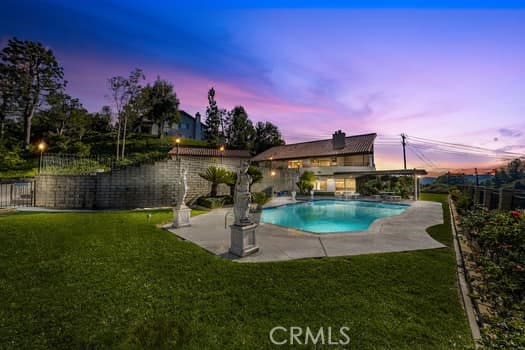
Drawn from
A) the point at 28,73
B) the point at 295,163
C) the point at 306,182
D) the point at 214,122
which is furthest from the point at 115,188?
the point at 214,122

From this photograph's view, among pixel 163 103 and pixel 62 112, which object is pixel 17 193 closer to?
pixel 62 112

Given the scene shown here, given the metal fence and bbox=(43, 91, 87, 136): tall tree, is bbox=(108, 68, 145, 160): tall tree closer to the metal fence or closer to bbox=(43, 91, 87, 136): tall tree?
the metal fence

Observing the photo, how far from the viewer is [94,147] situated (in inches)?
939

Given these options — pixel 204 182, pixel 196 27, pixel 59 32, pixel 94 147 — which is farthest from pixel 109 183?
pixel 94 147

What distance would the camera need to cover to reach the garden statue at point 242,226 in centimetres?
456

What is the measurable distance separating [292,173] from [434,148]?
22770 mm

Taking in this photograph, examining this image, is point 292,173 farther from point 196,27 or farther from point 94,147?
point 94,147

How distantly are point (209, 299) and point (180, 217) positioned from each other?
15.8 feet

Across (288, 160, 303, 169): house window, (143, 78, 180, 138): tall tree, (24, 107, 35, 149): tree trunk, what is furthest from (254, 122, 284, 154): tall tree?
(24, 107, 35, 149): tree trunk

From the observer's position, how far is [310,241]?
18.6 ft

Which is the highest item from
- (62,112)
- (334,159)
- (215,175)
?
(62,112)

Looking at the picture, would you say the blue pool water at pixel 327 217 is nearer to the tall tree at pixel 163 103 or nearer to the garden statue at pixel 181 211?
the garden statue at pixel 181 211

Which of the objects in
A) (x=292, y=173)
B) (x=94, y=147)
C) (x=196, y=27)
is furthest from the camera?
(x=94, y=147)

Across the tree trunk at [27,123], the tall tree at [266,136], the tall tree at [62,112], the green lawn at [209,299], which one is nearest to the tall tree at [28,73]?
the tree trunk at [27,123]
